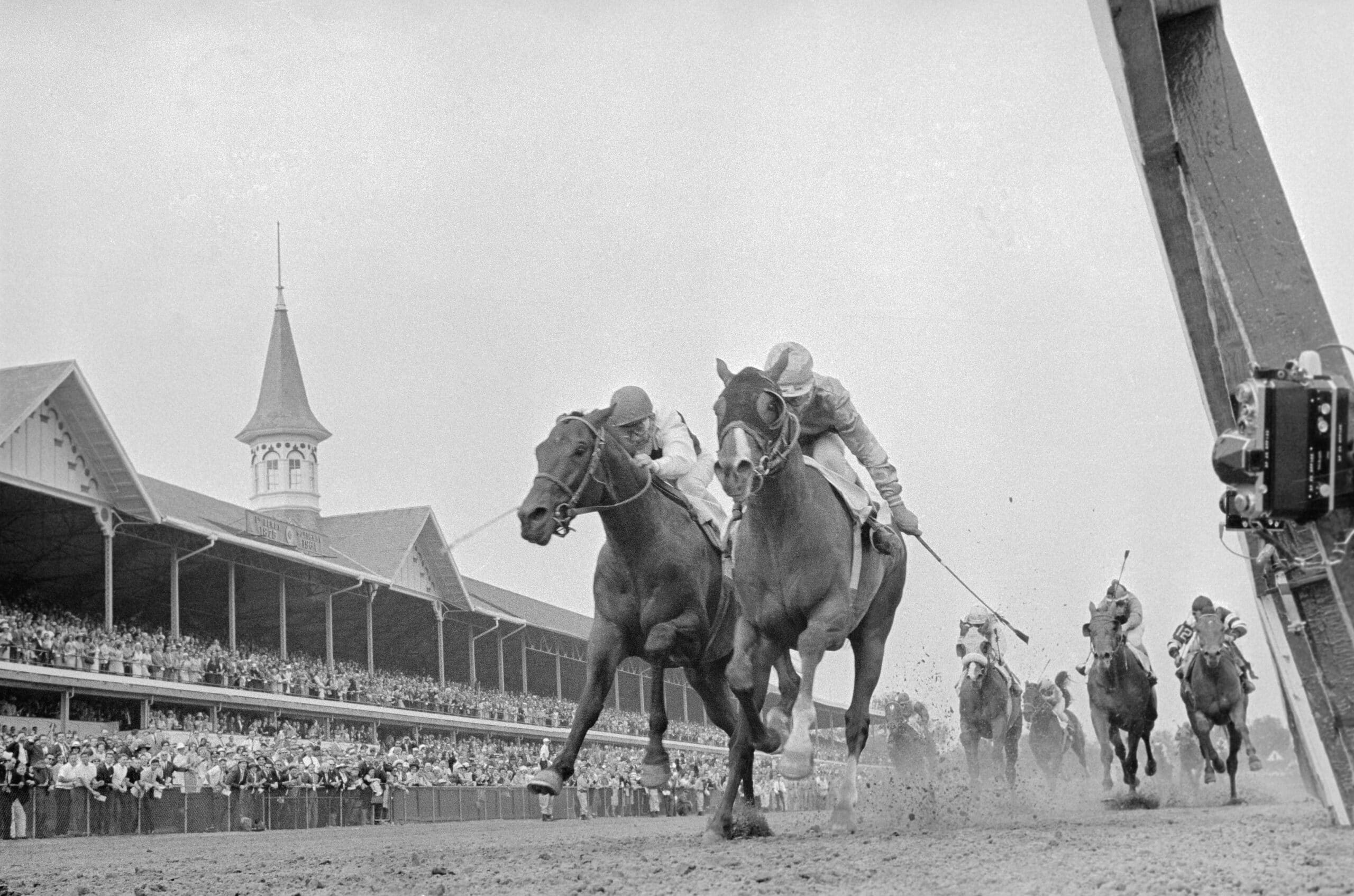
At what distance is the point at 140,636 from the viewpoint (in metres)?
29.5

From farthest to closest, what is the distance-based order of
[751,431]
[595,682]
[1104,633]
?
[1104,633] < [595,682] < [751,431]

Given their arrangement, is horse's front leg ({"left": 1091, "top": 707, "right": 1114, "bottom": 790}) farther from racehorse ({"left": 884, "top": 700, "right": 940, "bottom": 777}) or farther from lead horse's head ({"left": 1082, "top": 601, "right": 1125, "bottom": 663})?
racehorse ({"left": 884, "top": 700, "right": 940, "bottom": 777})

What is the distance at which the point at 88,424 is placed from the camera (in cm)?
2844

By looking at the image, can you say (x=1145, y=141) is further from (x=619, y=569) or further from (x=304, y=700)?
(x=304, y=700)

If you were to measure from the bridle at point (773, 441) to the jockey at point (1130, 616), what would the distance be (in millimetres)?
7941

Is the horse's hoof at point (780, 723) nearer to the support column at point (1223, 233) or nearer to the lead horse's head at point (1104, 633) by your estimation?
the support column at point (1223, 233)

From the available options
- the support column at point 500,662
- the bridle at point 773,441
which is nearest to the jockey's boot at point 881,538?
the bridle at point 773,441

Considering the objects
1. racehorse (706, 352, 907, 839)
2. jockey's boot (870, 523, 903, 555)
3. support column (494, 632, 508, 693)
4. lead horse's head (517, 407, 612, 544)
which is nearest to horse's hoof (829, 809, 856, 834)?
racehorse (706, 352, 907, 839)

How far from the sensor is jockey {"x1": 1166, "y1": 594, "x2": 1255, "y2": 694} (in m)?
16.8

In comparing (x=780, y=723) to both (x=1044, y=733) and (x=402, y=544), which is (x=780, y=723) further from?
(x=402, y=544)

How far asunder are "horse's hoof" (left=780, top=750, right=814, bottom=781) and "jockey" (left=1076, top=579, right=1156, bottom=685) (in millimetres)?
8360

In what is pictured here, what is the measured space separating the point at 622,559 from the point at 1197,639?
939 centimetres

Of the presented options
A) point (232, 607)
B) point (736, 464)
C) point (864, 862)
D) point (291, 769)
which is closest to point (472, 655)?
point (232, 607)

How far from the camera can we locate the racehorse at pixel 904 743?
80.0 ft
